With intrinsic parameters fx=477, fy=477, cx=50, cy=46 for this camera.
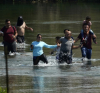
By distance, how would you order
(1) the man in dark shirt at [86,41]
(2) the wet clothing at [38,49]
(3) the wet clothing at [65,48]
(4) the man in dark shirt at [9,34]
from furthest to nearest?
1. (4) the man in dark shirt at [9,34]
2. (1) the man in dark shirt at [86,41]
3. (3) the wet clothing at [65,48]
4. (2) the wet clothing at [38,49]

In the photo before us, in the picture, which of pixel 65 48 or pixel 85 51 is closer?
pixel 65 48

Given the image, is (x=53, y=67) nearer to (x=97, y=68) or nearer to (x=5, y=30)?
(x=97, y=68)

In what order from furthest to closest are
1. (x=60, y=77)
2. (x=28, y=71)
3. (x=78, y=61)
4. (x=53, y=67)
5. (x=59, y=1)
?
(x=59, y=1) → (x=78, y=61) → (x=53, y=67) → (x=28, y=71) → (x=60, y=77)

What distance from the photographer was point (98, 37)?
26.6 m

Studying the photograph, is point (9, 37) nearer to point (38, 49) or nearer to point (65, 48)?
point (38, 49)

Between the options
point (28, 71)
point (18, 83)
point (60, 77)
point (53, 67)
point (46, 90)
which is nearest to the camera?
point (46, 90)

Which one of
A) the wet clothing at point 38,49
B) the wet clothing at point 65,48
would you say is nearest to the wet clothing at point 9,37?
the wet clothing at point 38,49

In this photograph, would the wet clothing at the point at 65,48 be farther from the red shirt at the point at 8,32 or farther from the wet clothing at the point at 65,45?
the red shirt at the point at 8,32

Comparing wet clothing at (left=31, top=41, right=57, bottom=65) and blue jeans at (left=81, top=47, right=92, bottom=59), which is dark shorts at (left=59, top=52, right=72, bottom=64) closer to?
wet clothing at (left=31, top=41, right=57, bottom=65)

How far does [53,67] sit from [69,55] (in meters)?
0.77

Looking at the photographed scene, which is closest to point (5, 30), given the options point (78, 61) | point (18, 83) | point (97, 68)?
point (78, 61)

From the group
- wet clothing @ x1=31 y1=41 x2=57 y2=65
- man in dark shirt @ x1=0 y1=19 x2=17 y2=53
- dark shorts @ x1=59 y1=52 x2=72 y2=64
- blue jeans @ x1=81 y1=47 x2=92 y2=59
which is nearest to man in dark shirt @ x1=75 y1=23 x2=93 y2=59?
blue jeans @ x1=81 y1=47 x2=92 y2=59

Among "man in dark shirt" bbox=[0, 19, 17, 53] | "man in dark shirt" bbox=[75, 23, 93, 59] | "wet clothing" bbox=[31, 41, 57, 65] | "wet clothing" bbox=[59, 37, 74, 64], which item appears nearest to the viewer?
"wet clothing" bbox=[31, 41, 57, 65]

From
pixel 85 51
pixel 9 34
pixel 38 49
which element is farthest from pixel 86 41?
pixel 9 34
